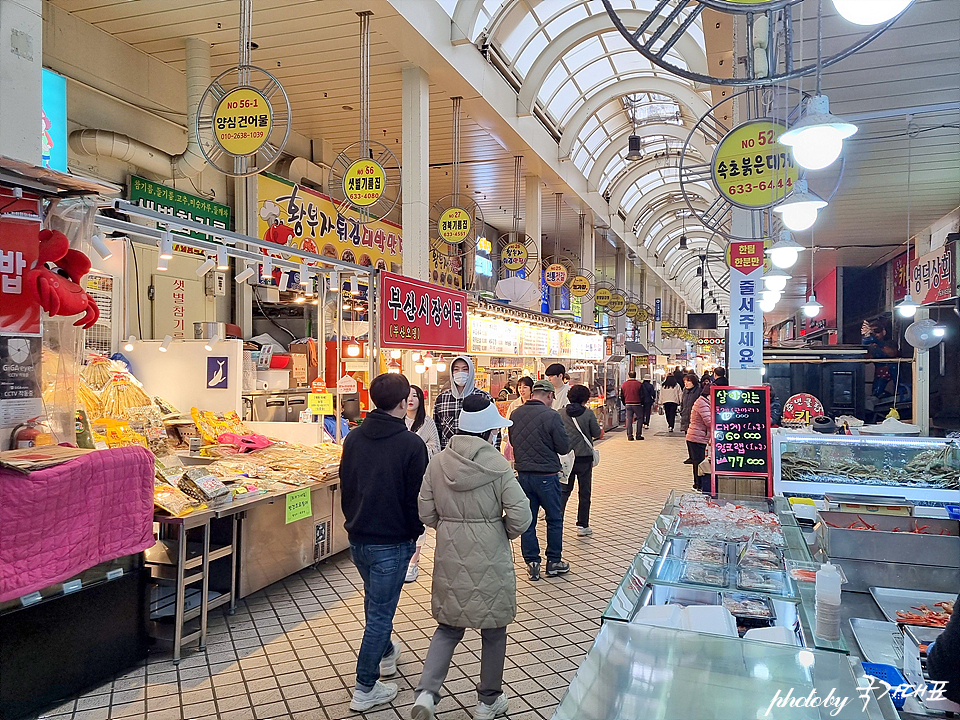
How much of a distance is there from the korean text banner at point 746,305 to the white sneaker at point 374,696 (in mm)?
4799

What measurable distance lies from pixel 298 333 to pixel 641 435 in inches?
390

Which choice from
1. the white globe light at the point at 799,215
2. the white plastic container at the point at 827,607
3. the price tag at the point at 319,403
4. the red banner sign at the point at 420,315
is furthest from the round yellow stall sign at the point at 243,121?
the white plastic container at the point at 827,607

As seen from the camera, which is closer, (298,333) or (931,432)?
(931,432)

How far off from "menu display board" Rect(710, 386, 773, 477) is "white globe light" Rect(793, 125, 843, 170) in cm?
389

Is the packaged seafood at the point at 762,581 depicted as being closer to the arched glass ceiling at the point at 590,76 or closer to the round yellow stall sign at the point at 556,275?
the arched glass ceiling at the point at 590,76

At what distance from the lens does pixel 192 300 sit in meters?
9.38

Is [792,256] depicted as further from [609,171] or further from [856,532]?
[609,171]

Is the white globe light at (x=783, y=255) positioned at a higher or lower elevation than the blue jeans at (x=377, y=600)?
higher

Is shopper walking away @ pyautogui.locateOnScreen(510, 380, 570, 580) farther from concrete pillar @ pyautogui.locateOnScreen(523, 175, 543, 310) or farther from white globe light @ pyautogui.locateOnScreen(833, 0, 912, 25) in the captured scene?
concrete pillar @ pyautogui.locateOnScreen(523, 175, 543, 310)

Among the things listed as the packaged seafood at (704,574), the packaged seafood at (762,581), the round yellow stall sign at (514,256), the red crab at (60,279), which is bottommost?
the packaged seafood at (762,581)

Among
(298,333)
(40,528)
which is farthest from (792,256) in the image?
(298,333)

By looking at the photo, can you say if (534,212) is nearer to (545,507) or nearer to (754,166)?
(754,166)

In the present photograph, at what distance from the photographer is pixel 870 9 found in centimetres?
200

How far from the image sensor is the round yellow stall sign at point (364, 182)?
754cm
